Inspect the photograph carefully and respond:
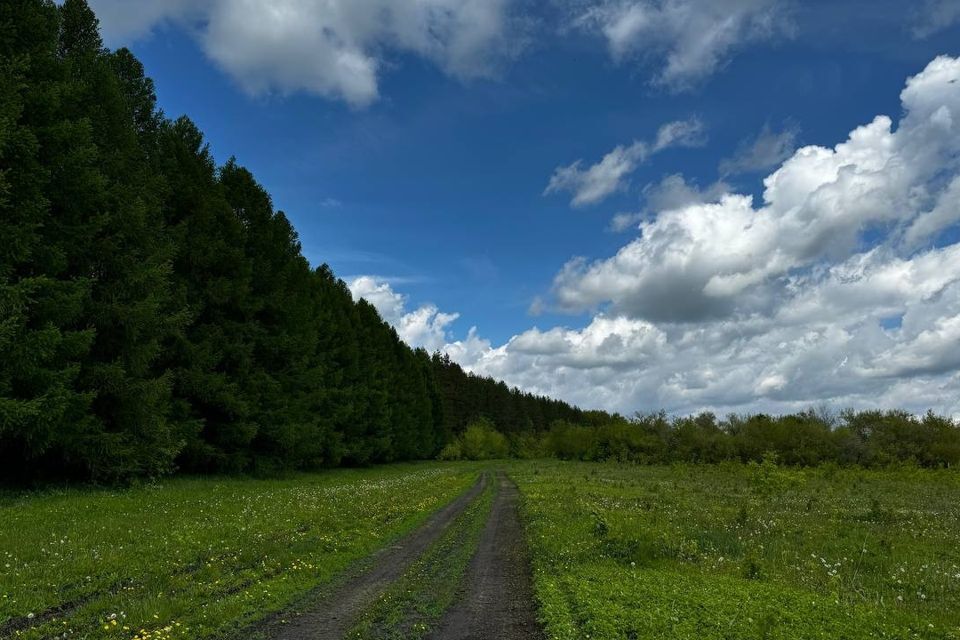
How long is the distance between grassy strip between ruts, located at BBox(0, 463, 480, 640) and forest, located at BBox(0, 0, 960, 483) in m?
3.64

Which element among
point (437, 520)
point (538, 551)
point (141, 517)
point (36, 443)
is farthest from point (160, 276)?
point (538, 551)

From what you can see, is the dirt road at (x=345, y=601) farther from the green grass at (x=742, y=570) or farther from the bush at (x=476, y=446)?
the bush at (x=476, y=446)

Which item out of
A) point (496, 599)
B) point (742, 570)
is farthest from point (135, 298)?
point (742, 570)

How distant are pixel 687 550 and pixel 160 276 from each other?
25.5 metres

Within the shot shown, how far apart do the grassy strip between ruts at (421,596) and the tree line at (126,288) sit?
14814 mm

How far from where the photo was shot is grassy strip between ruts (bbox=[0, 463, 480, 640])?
916 cm

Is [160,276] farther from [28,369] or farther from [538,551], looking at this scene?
[538,551]

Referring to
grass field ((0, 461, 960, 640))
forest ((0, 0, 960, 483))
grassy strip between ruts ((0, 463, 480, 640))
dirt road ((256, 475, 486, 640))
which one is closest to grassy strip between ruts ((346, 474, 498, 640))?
grass field ((0, 461, 960, 640))

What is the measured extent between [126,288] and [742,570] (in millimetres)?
26924

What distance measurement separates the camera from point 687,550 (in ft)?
49.8

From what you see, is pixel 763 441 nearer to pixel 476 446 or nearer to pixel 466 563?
pixel 476 446

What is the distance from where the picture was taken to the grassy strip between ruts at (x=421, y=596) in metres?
8.98

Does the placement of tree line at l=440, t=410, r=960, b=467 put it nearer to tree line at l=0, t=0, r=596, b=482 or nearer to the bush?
the bush

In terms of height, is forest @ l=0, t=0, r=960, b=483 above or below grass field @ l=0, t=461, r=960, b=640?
above
